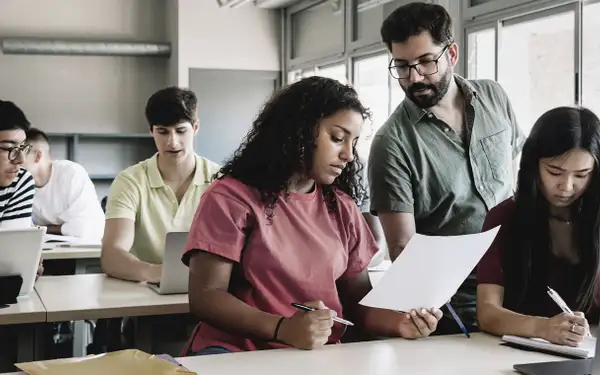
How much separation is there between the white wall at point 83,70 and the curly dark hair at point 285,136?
20.9 feet

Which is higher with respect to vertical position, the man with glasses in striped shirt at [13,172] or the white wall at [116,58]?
the white wall at [116,58]

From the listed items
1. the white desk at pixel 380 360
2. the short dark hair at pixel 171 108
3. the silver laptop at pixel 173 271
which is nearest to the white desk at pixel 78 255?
the short dark hair at pixel 171 108

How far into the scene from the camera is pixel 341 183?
2.22 meters

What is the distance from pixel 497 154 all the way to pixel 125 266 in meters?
1.51

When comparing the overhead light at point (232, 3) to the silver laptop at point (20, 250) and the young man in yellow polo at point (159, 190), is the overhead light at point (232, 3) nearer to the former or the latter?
the young man in yellow polo at point (159, 190)

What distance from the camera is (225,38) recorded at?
809 cm

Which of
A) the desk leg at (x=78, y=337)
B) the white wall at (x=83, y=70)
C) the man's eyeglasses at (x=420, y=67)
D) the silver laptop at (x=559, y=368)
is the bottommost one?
the desk leg at (x=78, y=337)

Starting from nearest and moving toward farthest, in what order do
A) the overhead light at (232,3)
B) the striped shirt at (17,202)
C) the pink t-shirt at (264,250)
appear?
1. the pink t-shirt at (264,250)
2. the striped shirt at (17,202)
3. the overhead light at (232,3)

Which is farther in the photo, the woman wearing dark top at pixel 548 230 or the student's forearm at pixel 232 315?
the woman wearing dark top at pixel 548 230

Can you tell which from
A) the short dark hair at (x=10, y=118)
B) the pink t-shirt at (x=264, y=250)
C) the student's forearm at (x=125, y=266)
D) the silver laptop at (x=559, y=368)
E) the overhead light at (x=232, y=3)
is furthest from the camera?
the overhead light at (x=232, y=3)

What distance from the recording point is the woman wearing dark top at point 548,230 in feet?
6.78

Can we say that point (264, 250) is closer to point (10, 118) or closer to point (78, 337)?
point (78, 337)

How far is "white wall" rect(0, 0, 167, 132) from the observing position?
795 cm

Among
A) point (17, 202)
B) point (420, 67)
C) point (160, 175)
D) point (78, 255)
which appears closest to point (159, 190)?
point (160, 175)
